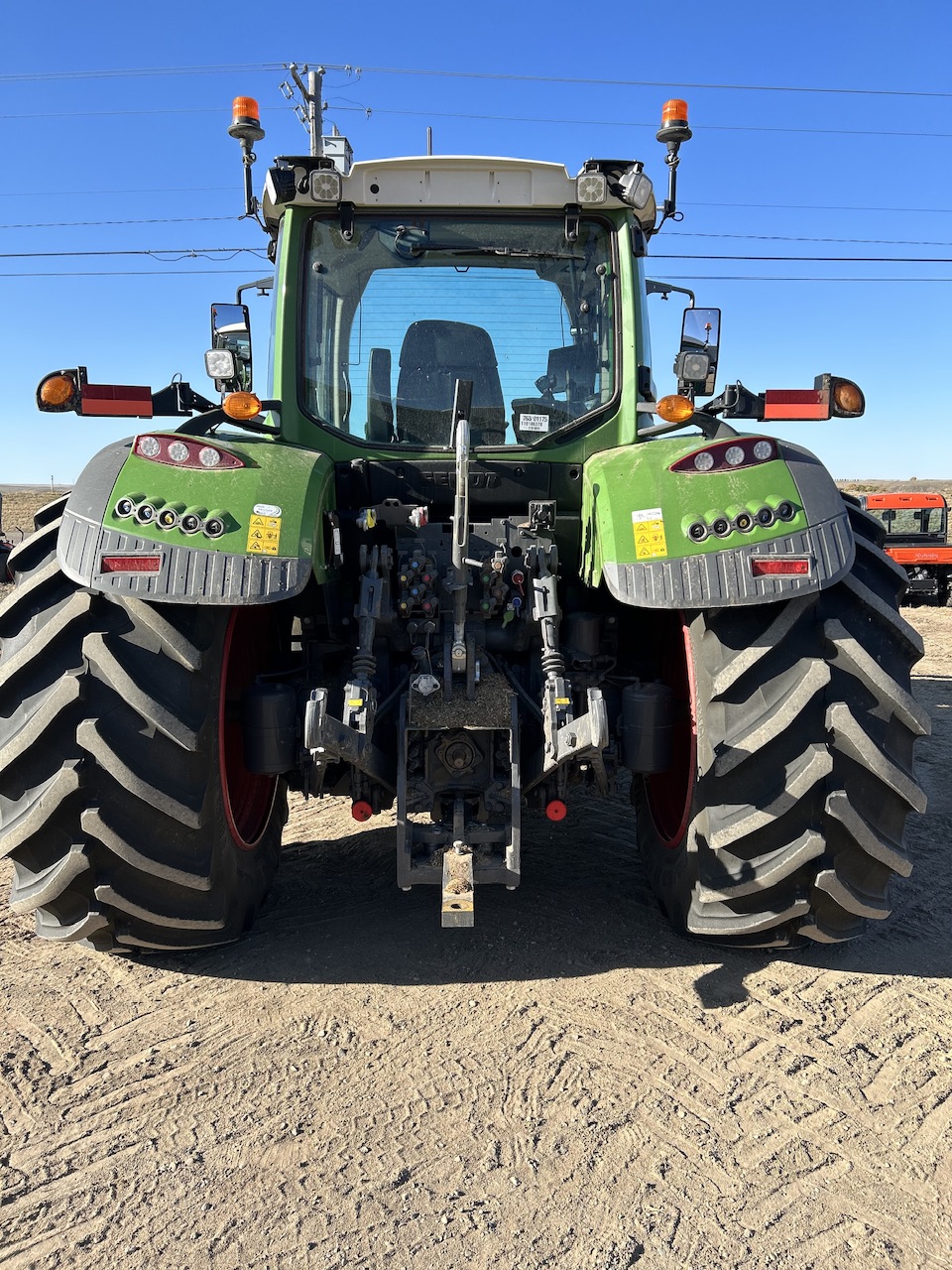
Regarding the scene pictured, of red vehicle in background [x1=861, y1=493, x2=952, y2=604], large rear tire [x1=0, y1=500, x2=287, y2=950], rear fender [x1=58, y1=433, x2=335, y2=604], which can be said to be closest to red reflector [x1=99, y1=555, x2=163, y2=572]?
rear fender [x1=58, y1=433, x2=335, y2=604]

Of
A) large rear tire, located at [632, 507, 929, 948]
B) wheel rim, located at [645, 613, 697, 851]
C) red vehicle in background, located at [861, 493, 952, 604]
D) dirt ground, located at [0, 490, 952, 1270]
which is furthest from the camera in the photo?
red vehicle in background, located at [861, 493, 952, 604]

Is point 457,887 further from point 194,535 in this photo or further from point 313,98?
point 313,98

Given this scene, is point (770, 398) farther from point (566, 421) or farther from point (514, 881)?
point (514, 881)

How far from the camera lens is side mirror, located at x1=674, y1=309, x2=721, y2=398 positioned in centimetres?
345

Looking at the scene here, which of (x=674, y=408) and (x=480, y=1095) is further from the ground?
(x=674, y=408)

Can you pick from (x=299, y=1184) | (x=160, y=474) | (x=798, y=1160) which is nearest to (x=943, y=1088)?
(x=798, y=1160)

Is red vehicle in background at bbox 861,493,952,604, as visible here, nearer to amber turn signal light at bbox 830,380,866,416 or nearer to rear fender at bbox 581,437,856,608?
amber turn signal light at bbox 830,380,866,416

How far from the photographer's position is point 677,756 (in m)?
3.29

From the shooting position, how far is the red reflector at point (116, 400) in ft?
10.3

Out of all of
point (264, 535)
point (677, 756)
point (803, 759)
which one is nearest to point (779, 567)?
point (803, 759)

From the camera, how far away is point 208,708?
9.10 ft

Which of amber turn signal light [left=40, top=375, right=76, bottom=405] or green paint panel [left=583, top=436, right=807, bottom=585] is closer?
green paint panel [left=583, top=436, right=807, bottom=585]

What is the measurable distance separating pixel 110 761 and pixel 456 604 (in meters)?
1.14

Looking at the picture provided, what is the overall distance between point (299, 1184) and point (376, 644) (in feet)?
5.39
